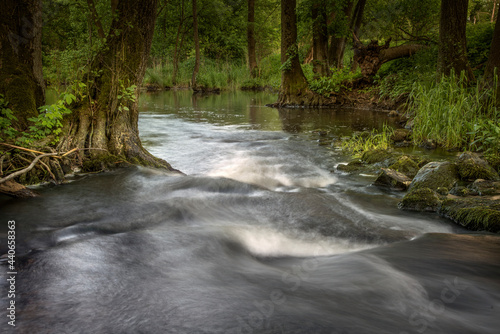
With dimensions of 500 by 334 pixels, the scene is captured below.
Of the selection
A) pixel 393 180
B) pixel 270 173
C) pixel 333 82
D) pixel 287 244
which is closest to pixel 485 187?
pixel 393 180

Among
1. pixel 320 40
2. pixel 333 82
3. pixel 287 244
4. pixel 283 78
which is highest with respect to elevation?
pixel 320 40

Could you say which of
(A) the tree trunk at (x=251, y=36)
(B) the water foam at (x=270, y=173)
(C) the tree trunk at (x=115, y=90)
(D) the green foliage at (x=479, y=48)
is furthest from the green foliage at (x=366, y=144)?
(A) the tree trunk at (x=251, y=36)

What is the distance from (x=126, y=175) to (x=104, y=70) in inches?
61.5

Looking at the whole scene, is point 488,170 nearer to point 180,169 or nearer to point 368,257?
point 368,257

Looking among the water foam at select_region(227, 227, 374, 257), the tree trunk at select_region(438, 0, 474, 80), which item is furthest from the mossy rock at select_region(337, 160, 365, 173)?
the tree trunk at select_region(438, 0, 474, 80)

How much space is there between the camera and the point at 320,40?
54.2ft

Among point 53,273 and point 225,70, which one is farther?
point 225,70

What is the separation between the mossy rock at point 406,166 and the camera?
18.4 feet

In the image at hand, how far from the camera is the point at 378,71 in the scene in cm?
1568

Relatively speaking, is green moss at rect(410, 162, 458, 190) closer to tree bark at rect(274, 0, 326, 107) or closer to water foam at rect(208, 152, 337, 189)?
water foam at rect(208, 152, 337, 189)

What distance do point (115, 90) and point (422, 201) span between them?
13.7ft

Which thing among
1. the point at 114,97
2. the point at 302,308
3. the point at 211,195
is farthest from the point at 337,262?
the point at 114,97

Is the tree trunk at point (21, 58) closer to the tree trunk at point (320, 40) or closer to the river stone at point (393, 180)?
the river stone at point (393, 180)

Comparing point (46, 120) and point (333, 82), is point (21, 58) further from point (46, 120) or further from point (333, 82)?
point (333, 82)
